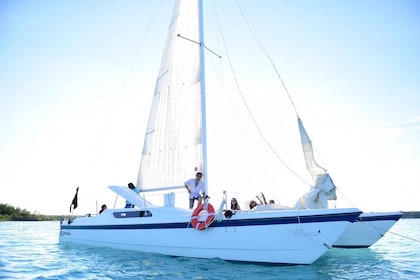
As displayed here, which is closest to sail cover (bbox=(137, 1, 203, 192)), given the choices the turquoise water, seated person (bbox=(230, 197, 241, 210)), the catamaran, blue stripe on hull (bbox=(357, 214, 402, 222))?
the catamaran

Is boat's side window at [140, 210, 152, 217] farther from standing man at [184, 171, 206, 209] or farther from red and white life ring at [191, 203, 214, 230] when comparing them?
red and white life ring at [191, 203, 214, 230]

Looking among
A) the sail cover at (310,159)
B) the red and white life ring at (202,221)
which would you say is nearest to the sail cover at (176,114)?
the red and white life ring at (202,221)

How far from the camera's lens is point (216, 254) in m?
10.4

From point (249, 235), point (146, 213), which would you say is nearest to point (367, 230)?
point (249, 235)

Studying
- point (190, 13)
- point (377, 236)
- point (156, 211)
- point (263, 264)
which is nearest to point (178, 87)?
point (190, 13)

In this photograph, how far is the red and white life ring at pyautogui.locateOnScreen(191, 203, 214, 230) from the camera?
34.0 ft

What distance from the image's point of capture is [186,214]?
11.1 m

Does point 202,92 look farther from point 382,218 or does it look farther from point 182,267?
point 382,218

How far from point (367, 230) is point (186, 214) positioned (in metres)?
6.73

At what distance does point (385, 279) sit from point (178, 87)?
933 centimetres

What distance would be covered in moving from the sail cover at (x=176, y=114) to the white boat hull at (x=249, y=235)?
1.78 meters

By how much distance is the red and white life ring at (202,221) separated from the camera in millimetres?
10375

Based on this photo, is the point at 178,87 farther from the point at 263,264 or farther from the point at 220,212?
the point at 263,264

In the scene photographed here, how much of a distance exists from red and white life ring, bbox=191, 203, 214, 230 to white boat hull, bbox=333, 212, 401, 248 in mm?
5595
